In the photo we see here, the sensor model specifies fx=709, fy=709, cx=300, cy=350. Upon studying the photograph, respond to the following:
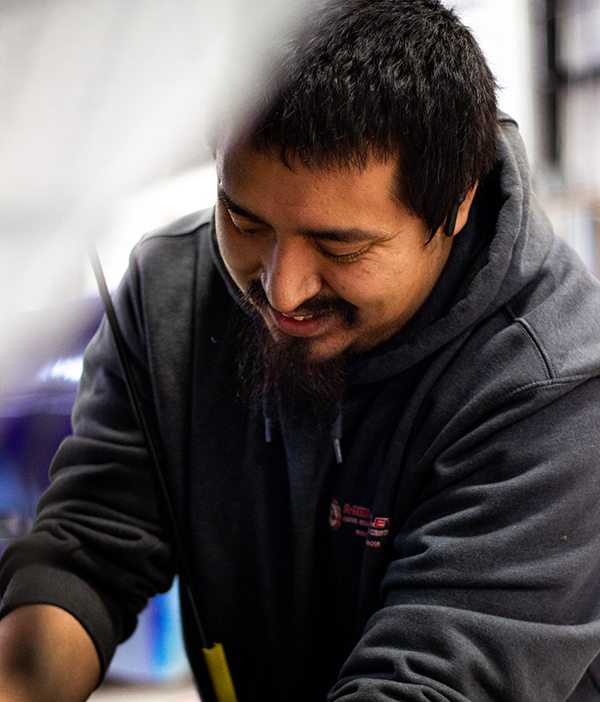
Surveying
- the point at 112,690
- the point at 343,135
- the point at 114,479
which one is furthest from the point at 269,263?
the point at 112,690

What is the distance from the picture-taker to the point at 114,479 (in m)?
0.77

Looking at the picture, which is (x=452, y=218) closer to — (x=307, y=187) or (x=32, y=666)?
(x=307, y=187)

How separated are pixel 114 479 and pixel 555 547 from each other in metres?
0.45

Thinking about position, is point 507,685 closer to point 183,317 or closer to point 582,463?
point 582,463

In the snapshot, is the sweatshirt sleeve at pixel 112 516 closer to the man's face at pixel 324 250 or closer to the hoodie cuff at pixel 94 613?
the hoodie cuff at pixel 94 613

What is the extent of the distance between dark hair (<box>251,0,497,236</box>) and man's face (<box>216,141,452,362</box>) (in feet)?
0.06

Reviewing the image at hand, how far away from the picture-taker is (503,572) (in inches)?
24.5

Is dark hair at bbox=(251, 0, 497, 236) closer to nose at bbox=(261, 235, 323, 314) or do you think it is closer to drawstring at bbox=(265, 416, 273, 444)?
nose at bbox=(261, 235, 323, 314)

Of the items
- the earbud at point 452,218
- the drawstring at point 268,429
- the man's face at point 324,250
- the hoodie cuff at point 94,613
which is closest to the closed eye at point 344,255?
the man's face at point 324,250

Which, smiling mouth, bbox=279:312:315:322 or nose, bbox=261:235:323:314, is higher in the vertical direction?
nose, bbox=261:235:323:314

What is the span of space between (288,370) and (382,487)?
16 cm

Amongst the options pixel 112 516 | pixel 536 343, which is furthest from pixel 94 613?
pixel 536 343

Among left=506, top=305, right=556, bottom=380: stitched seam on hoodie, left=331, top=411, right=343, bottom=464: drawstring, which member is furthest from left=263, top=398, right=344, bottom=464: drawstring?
left=506, top=305, right=556, bottom=380: stitched seam on hoodie

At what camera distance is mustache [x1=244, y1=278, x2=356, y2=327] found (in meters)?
0.70
